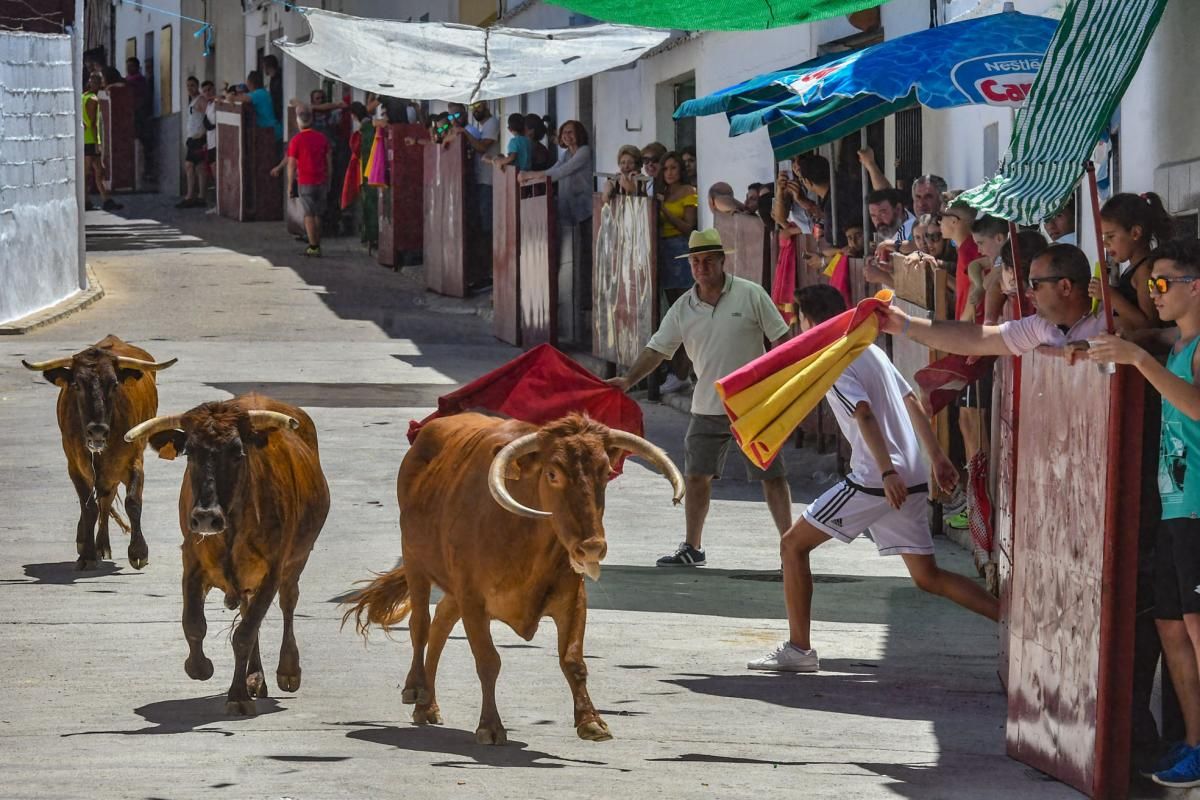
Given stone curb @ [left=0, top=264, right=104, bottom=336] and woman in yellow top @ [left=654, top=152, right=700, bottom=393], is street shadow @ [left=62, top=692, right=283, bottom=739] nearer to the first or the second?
woman in yellow top @ [left=654, top=152, right=700, bottom=393]

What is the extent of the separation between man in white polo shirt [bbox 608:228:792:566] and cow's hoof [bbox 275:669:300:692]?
3.68 metres

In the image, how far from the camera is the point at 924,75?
11477 millimetres

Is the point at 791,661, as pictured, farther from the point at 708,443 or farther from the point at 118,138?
the point at 118,138

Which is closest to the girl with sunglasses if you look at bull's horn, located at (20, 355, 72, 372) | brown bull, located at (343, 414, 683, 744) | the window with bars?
brown bull, located at (343, 414, 683, 744)

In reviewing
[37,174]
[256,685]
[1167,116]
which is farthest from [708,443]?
[37,174]

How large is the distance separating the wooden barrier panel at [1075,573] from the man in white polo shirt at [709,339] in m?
4.14

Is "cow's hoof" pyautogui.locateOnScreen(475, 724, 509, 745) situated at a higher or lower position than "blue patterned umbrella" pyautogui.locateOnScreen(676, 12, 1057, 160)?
lower

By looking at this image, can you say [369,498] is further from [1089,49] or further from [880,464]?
[1089,49]

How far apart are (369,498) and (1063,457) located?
764 centimetres

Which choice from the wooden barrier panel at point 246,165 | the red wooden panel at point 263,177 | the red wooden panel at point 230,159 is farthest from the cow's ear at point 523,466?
the red wooden panel at point 263,177

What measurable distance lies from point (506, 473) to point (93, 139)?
31.9 metres

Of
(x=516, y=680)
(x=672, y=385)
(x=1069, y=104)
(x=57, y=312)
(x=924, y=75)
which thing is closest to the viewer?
(x=1069, y=104)

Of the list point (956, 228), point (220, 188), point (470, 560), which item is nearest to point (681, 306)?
point (956, 228)

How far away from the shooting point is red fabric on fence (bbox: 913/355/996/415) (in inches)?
404
